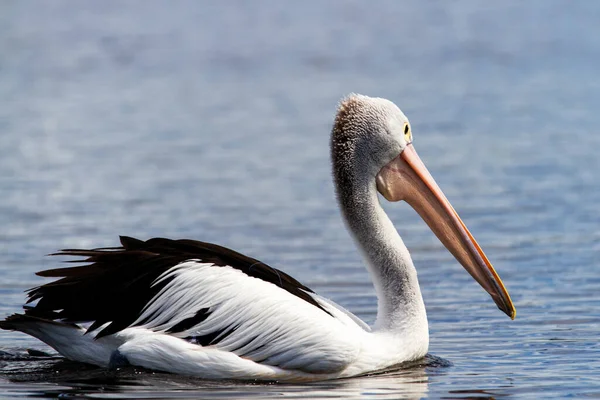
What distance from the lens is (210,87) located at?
19.5 metres


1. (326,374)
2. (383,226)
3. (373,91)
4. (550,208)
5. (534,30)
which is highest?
(534,30)

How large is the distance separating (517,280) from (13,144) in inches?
300

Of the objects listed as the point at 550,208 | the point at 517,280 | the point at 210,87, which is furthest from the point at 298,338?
the point at 210,87

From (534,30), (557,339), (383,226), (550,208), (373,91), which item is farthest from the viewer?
(534,30)

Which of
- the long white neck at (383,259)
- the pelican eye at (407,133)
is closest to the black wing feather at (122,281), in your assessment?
the long white neck at (383,259)

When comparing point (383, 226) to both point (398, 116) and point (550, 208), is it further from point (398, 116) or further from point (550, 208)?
point (550, 208)

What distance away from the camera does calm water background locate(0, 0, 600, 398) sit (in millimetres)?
7051

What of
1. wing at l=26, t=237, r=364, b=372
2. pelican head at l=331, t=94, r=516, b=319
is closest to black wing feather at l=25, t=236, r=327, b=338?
wing at l=26, t=237, r=364, b=372

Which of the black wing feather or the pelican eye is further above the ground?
the pelican eye

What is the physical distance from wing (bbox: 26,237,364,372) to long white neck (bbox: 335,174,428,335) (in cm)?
24

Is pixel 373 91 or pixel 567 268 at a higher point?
pixel 373 91

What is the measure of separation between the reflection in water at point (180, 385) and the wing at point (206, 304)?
0.58 feet

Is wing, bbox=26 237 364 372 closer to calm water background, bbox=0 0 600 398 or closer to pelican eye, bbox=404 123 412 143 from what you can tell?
calm water background, bbox=0 0 600 398

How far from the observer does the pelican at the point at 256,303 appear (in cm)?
641
